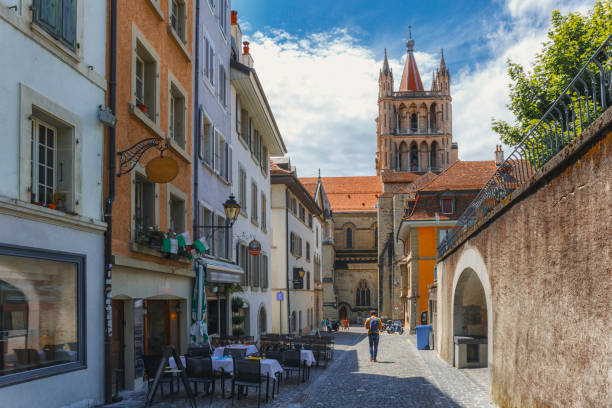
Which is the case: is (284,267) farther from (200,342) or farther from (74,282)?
(74,282)

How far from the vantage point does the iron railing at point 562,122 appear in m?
6.76

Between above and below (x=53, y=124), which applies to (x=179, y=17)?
above

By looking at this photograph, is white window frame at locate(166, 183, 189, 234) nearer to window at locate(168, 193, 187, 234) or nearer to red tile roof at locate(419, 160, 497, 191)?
window at locate(168, 193, 187, 234)

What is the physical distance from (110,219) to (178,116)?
5.62 meters

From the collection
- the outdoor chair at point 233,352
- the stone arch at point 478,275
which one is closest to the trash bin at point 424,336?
Answer: the stone arch at point 478,275

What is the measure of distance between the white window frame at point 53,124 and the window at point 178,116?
5654mm

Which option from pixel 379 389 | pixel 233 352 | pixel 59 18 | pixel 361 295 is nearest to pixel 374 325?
pixel 379 389

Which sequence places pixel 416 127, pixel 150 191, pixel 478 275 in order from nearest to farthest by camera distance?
pixel 150 191 < pixel 478 275 < pixel 416 127

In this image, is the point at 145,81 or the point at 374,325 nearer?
the point at 145,81

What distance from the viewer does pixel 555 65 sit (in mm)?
22156

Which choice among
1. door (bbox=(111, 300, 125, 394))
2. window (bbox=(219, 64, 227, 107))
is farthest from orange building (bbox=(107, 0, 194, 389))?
window (bbox=(219, 64, 227, 107))

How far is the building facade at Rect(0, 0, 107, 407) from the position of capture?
790cm

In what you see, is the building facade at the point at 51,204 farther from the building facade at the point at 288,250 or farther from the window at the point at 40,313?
the building facade at the point at 288,250

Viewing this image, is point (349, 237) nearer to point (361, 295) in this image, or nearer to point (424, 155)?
point (361, 295)
